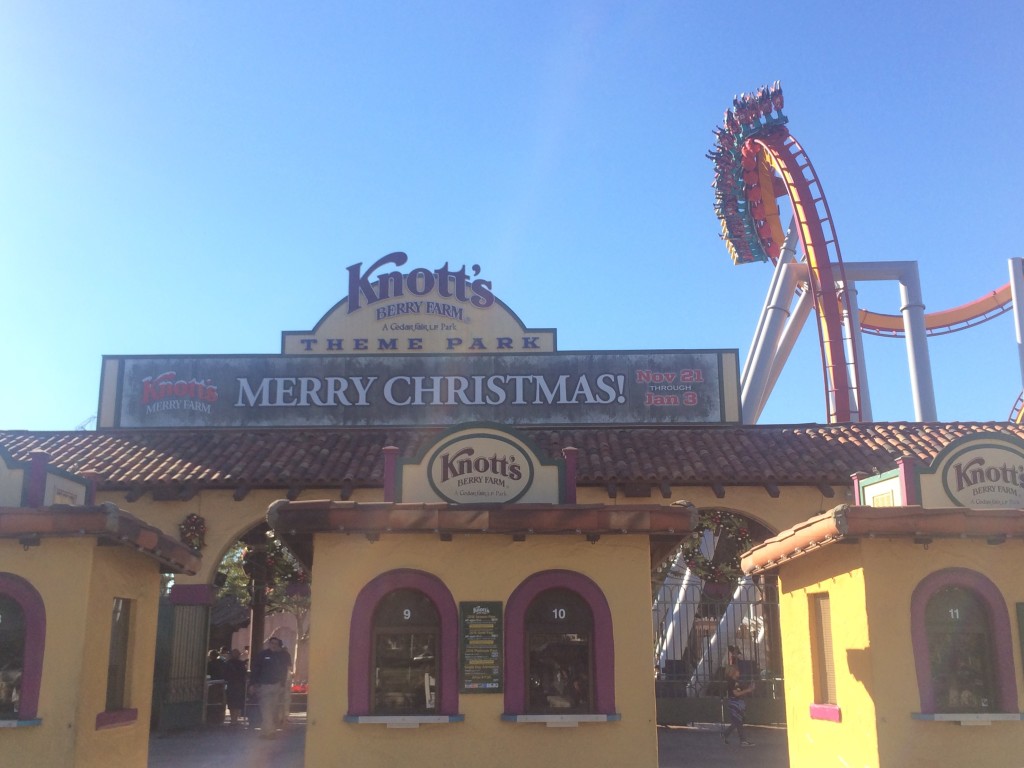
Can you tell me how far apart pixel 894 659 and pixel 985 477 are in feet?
7.24

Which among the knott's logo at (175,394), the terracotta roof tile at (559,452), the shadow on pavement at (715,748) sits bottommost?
the shadow on pavement at (715,748)

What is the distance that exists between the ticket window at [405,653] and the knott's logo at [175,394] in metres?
13.1

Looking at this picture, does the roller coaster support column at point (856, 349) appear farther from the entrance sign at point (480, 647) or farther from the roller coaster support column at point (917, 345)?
the entrance sign at point (480, 647)

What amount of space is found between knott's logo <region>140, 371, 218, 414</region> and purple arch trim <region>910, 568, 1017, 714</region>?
53.1ft


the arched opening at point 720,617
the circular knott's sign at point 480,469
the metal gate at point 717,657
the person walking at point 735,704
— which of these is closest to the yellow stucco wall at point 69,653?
the circular knott's sign at point 480,469

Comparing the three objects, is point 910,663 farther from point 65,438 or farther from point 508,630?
point 65,438

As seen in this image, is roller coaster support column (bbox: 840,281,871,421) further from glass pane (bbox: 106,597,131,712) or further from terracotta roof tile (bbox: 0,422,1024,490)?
glass pane (bbox: 106,597,131,712)

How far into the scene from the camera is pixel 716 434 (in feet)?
66.6

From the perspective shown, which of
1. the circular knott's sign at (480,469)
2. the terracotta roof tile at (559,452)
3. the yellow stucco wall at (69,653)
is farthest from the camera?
the terracotta roof tile at (559,452)

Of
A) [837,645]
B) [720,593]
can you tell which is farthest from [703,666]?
[837,645]

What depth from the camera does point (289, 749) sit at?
15.5 m

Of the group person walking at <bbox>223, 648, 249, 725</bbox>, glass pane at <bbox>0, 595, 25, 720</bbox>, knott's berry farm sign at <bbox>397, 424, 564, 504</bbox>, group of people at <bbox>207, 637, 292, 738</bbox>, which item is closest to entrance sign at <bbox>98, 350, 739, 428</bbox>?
person walking at <bbox>223, 648, 249, 725</bbox>

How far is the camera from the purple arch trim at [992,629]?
9.55 m

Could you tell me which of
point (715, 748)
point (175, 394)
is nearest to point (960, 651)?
point (715, 748)
